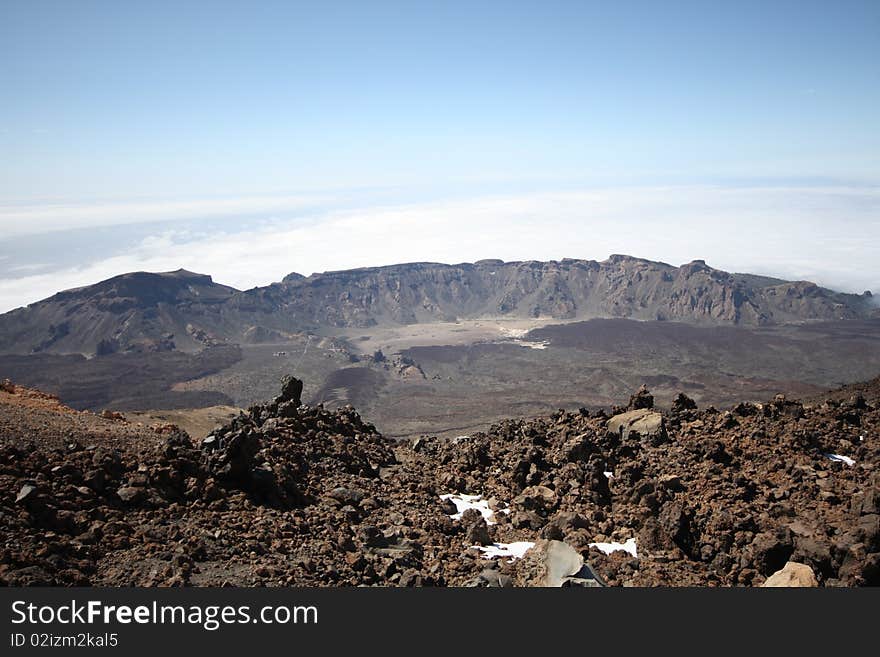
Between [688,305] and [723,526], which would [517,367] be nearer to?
[688,305]

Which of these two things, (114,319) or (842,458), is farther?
(114,319)

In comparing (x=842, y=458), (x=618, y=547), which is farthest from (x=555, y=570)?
(x=842, y=458)

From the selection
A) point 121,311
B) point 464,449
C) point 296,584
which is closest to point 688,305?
point 121,311

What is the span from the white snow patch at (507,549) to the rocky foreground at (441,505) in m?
0.08

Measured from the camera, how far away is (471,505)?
695 inches

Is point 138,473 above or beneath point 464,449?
above

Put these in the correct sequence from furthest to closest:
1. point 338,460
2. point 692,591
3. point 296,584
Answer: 1. point 338,460
2. point 296,584
3. point 692,591

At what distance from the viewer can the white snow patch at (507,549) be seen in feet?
44.9

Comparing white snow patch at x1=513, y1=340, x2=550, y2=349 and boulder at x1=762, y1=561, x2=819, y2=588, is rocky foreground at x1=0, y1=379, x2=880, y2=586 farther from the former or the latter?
white snow patch at x1=513, y1=340, x2=550, y2=349

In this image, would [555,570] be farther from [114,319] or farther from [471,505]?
[114,319]

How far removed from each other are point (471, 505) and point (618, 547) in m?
4.73

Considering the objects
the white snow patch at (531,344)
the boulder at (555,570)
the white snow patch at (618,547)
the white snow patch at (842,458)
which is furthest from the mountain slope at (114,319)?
the boulder at (555,570)

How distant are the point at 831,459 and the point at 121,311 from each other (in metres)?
183

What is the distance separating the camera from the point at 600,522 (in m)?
15.5
